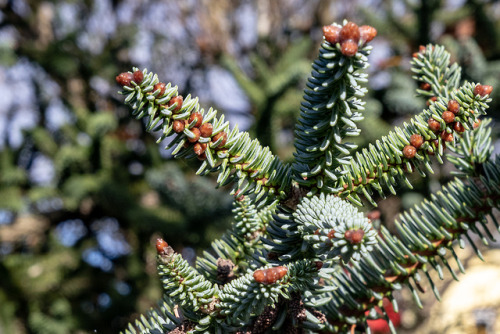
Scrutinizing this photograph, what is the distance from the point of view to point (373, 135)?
6.08ft

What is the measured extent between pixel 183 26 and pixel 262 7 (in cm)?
70

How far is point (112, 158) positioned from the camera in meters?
2.56

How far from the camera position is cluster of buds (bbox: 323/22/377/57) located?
381mm

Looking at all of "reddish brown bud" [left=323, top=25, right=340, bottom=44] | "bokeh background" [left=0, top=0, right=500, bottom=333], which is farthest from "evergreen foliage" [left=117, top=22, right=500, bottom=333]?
"bokeh background" [left=0, top=0, right=500, bottom=333]

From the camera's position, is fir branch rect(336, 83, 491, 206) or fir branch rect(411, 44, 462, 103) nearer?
fir branch rect(336, 83, 491, 206)

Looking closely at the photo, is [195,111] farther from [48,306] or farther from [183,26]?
[183,26]

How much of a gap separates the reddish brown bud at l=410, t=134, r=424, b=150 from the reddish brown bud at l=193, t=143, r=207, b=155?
0.70 ft

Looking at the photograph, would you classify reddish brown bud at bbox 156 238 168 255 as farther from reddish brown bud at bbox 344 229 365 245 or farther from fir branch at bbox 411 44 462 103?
fir branch at bbox 411 44 462 103

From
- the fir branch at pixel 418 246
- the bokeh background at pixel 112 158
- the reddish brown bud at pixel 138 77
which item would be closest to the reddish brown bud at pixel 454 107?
the fir branch at pixel 418 246

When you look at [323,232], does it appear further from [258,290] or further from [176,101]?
[176,101]

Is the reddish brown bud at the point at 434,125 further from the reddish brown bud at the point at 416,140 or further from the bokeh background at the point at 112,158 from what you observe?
the bokeh background at the point at 112,158

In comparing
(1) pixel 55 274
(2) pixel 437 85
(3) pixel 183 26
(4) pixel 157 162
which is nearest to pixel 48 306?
(1) pixel 55 274

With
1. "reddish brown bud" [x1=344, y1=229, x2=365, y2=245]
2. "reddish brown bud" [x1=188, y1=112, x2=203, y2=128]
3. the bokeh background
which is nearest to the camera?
"reddish brown bud" [x1=344, y1=229, x2=365, y2=245]

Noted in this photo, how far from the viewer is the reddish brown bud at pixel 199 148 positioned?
1.48ft
